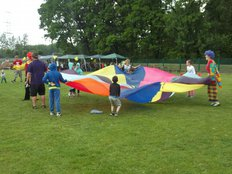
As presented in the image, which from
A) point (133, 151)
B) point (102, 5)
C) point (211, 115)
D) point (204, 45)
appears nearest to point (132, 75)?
point (211, 115)

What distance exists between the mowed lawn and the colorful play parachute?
457mm

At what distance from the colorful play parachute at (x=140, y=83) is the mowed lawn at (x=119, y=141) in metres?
0.46

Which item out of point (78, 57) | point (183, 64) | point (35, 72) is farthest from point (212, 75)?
point (78, 57)

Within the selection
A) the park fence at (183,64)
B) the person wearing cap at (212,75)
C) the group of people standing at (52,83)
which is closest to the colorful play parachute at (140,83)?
the person wearing cap at (212,75)

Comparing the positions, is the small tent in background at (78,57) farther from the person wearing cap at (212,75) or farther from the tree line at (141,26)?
the person wearing cap at (212,75)

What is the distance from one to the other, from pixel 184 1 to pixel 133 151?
3292 cm

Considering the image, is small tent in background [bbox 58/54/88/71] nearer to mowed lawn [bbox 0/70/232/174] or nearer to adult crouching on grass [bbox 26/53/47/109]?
adult crouching on grass [bbox 26/53/47/109]

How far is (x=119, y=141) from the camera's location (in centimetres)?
530

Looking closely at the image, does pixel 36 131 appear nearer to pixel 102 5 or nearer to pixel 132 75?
pixel 132 75

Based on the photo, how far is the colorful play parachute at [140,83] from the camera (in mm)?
8422

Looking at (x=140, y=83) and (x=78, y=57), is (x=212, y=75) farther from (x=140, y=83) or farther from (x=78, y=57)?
(x=78, y=57)

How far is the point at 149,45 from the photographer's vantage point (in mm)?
38906

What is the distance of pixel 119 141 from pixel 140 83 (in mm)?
5125

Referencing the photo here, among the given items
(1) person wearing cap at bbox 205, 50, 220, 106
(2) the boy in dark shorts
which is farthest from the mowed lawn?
(1) person wearing cap at bbox 205, 50, 220, 106
